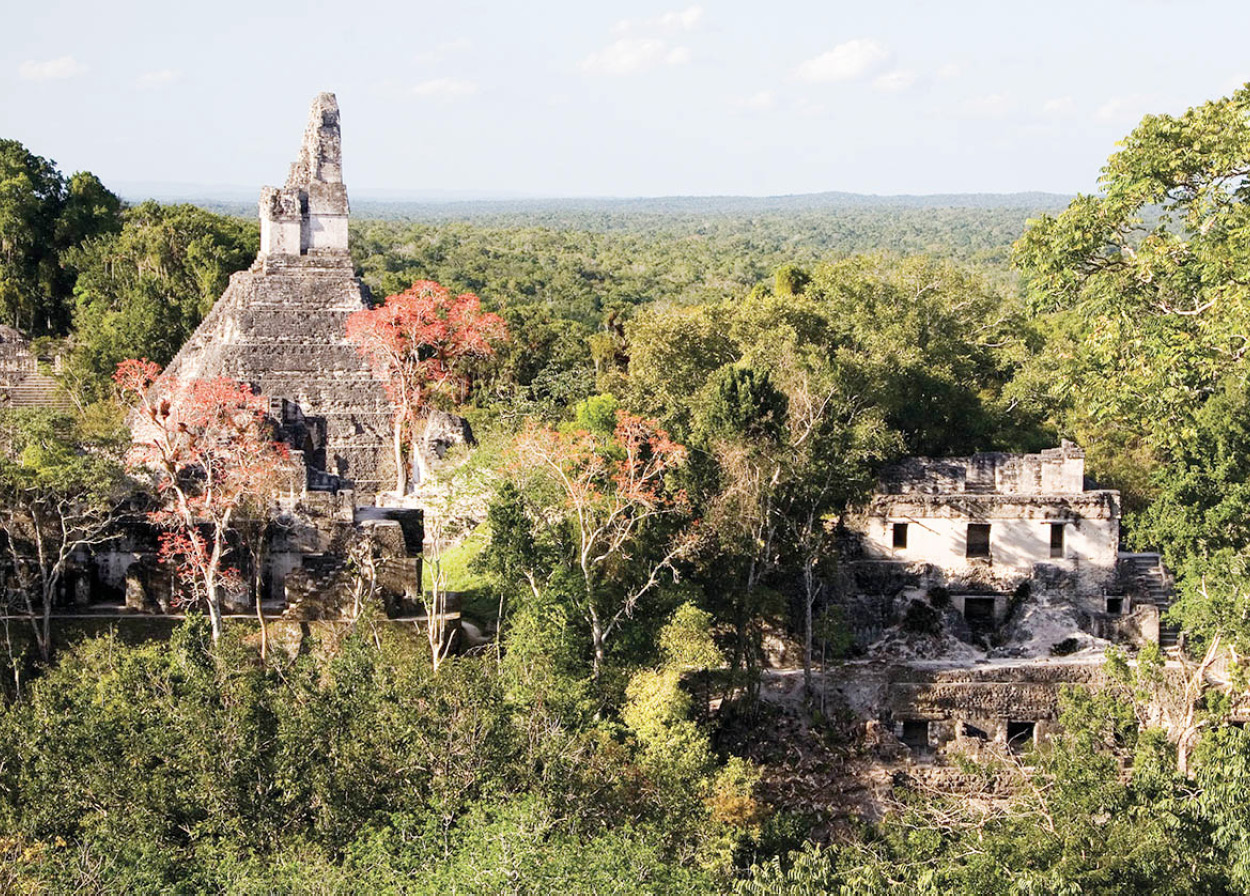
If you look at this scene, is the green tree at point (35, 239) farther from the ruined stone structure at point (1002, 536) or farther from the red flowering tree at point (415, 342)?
the ruined stone structure at point (1002, 536)

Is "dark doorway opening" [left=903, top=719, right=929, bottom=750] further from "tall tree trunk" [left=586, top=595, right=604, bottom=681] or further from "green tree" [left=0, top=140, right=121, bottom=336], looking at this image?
"green tree" [left=0, top=140, right=121, bottom=336]

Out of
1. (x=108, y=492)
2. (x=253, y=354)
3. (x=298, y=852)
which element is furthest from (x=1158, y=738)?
(x=253, y=354)

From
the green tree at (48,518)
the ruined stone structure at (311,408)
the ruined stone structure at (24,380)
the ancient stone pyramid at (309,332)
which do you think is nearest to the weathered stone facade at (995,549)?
the ruined stone structure at (311,408)

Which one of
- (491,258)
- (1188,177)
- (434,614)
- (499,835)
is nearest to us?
(499,835)

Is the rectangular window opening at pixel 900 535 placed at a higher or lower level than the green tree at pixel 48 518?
lower

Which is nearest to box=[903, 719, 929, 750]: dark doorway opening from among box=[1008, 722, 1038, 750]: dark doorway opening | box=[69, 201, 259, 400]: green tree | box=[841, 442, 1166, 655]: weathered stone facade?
box=[1008, 722, 1038, 750]: dark doorway opening

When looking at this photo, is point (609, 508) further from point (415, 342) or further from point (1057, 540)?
point (1057, 540)

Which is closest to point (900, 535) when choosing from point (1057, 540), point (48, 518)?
point (1057, 540)

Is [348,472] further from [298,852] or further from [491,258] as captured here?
[491,258]
